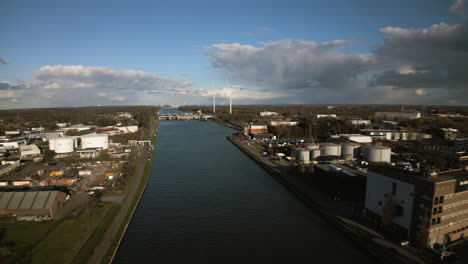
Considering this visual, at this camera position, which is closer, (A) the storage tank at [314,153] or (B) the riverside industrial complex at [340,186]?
(B) the riverside industrial complex at [340,186]

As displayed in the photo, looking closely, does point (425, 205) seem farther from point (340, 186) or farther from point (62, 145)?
point (62, 145)

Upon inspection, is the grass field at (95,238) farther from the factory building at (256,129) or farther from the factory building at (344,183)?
the factory building at (256,129)

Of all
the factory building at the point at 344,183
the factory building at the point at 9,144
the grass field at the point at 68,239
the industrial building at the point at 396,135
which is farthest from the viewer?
the industrial building at the point at 396,135

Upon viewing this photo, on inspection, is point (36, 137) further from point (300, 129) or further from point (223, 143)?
point (300, 129)

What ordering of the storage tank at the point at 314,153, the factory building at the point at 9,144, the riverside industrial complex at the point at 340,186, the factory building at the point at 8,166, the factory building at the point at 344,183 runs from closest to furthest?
the riverside industrial complex at the point at 340,186 → the factory building at the point at 344,183 → the factory building at the point at 8,166 → the storage tank at the point at 314,153 → the factory building at the point at 9,144

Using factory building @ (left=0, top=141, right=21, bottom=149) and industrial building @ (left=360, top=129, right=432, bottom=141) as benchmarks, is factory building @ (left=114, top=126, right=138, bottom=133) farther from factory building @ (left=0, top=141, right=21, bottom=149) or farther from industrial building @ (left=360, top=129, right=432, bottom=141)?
industrial building @ (left=360, top=129, right=432, bottom=141)

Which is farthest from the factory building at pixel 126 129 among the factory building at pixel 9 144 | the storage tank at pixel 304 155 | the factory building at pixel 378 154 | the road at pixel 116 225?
the factory building at pixel 378 154

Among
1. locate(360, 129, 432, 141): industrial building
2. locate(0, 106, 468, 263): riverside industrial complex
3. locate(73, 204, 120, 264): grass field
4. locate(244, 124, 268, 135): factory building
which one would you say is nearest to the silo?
locate(360, 129, 432, 141): industrial building

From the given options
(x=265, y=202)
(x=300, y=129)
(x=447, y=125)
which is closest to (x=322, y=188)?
(x=265, y=202)
